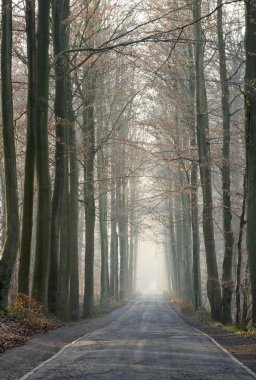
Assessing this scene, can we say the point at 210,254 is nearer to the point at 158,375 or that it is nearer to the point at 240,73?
the point at 240,73

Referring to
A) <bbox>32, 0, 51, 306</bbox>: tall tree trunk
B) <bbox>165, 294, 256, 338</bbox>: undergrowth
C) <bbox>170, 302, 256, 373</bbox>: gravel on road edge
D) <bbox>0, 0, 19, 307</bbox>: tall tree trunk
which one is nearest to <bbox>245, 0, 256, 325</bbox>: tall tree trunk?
<bbox>165, 294, 256, 338</bbox>: undergrowth

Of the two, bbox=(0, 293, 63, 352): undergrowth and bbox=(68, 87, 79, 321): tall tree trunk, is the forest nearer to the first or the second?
bbox=(68, 87, 79, 321): tall tree trunk

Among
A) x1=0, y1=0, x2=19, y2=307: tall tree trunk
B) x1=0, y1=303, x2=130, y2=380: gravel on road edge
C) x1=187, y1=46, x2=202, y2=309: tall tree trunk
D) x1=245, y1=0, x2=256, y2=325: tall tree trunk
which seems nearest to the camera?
x1=0, y1=303, x2=130, y2=380: gravel on road edge

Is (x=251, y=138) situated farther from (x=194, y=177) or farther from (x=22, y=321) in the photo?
(x=194, y=177)

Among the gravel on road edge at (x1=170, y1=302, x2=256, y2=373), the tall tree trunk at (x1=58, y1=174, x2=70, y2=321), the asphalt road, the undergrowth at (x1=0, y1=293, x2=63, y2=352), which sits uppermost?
the tall tree trunk at (x1=58, y1=174, x2=70, y2=321)

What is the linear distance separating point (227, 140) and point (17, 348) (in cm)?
1196

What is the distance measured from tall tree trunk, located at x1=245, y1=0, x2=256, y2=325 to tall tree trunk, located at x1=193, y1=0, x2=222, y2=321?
5.96m

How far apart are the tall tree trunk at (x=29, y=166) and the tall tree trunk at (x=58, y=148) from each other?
1.53 m

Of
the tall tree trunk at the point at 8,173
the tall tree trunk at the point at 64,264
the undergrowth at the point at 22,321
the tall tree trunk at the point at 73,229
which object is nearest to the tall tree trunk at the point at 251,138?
the undergrowth at the point at 22,321

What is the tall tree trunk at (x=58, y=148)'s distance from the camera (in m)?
18.6

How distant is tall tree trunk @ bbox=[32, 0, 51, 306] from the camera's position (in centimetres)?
1658

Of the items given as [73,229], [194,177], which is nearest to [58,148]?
[73,229]

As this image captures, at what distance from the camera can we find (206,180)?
72.1 ft

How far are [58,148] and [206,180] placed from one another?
621 centimetres
